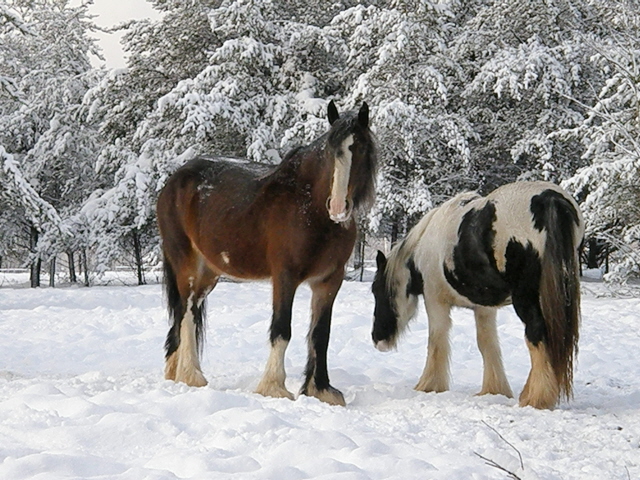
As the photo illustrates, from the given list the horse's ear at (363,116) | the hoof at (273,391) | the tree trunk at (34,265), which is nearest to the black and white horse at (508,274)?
the horse's ear at (363,116)

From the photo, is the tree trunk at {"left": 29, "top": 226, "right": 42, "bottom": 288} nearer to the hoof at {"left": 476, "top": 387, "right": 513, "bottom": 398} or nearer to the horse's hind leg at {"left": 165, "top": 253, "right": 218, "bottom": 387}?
the horse's hind leg at {"left": 165, "top": 253, "right": 218, "bottom": 387}

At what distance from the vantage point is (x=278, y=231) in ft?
16.5

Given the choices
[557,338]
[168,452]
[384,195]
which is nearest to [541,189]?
[557,338]

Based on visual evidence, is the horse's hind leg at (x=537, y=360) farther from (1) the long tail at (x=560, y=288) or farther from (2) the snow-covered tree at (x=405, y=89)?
(2) the snow-covered tree at (x=405, y=89)

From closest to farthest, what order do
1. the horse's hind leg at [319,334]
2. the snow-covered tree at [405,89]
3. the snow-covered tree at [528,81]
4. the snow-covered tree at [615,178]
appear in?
the horse's hind leg at [319,334]
the snow-covered tree at [615,178]
the snow-covered tree at [405,89]
the snow-covered tree at [528,81]

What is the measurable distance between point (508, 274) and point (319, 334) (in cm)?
158

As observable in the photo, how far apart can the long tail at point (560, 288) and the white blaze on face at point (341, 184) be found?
141cm

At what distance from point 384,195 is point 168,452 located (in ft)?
45.8

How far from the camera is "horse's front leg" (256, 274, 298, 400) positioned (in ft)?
16.1

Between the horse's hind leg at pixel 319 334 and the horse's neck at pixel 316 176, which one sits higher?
the horse's neck at pixel 316 176

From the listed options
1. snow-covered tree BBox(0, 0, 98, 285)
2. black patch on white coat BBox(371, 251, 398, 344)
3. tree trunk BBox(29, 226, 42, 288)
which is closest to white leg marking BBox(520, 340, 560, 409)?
black patch on white coat BBox(371, 251, 398, 344)

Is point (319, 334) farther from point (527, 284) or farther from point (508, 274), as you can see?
point (527, 284)

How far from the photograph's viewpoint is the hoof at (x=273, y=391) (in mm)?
4867

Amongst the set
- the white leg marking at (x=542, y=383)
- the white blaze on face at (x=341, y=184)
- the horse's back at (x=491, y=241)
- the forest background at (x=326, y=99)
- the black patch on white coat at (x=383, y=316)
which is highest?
the forest background at (x=326, y=99)
